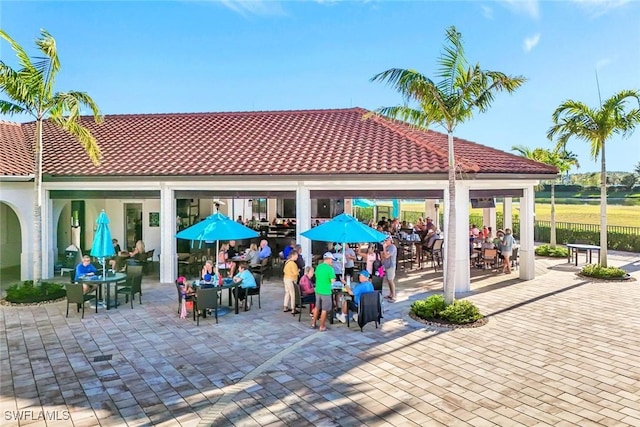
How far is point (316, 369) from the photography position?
809cm

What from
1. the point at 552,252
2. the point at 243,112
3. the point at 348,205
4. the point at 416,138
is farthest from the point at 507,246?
the point at 348,205

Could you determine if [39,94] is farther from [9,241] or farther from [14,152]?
[9,241]

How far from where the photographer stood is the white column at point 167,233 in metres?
15.9

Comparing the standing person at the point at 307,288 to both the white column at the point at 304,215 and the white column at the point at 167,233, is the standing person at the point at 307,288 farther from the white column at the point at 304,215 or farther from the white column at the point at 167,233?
the white column at the point at 167,233

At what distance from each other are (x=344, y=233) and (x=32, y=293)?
28.6 feet

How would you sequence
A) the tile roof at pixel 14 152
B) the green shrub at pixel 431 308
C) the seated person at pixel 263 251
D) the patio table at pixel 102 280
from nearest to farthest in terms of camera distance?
1. the green shrub at pixel 431 308
2. the patio table at pixel 102 280
3. the tile roof at pixel 14 152
4. the seated person at pixel 263 251

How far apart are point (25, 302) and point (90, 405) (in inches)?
296

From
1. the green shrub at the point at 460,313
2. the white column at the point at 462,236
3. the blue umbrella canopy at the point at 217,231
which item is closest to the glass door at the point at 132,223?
the blue umbrella canopy at the point at 217,231

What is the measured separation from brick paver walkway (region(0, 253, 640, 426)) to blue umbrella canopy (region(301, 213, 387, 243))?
2.03 metres

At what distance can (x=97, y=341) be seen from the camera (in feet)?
31.6

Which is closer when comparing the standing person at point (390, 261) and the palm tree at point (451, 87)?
the palm tree at point (451, 87)

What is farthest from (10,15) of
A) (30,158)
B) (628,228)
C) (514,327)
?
(628,228)

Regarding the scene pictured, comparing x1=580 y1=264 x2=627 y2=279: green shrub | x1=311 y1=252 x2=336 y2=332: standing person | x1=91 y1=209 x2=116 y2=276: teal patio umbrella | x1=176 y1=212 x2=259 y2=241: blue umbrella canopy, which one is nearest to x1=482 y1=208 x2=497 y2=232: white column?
x1=580 y1=264 x2=627 y2=279: green shrub

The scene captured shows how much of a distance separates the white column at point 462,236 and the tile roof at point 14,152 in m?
13.9
